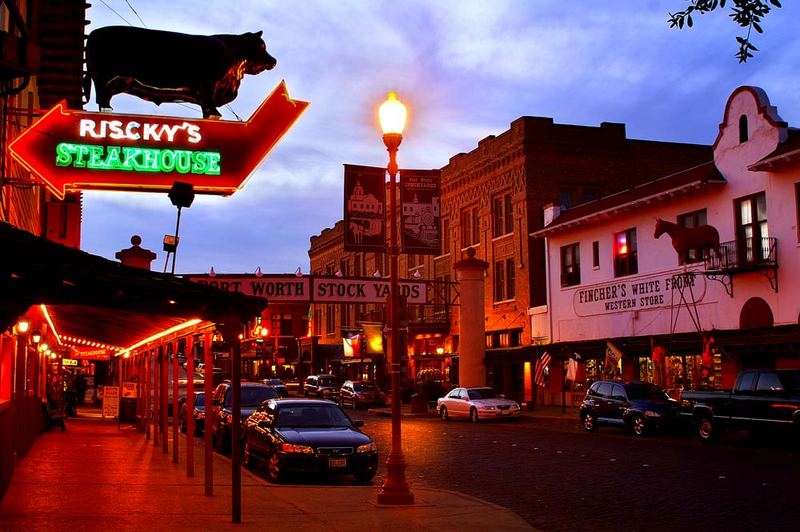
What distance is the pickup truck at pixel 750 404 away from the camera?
22000 millimetres

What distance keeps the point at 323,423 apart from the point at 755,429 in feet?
37.6

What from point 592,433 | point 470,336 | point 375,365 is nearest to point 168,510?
point 592,433

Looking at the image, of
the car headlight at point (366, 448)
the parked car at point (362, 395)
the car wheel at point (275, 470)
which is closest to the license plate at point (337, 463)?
the car headlight at point (366, 448)

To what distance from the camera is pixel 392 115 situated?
13.7 meters

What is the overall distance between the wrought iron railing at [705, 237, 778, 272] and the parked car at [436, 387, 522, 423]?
928 cm

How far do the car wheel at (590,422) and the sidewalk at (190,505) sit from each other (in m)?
14.6

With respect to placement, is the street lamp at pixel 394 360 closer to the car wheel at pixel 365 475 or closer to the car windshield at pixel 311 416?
the car wheel at pixel 365 475

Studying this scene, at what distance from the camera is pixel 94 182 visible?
13.5m

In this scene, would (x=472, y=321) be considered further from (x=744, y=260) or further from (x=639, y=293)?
(x=744, y=260)

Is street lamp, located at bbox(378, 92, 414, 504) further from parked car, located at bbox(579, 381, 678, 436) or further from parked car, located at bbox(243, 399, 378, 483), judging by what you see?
parked car, located at bbox(579, 381, 678, 436)

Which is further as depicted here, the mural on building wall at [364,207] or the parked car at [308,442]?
the mural on building wall at [364,207]

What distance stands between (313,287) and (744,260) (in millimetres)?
15220

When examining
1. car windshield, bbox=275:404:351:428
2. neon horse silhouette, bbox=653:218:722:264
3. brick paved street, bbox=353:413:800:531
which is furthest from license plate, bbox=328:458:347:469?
neon horse silhouette, bbox=653:218:722:264

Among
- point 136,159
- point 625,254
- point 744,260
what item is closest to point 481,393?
point 625,254
